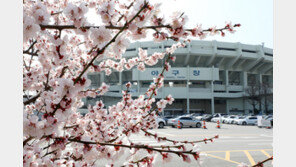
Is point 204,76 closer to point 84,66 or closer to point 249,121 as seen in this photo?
point 249,121

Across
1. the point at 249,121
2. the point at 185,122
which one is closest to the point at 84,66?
the point at 185,122

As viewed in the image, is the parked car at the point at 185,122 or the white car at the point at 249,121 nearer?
the parked car at the point at 185,122

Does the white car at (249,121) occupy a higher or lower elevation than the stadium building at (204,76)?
lower

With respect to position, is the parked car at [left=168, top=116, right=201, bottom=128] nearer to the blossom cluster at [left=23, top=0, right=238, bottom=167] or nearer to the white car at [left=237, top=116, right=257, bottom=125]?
the white car at [left=237, top=116, right=257, bottom=125]

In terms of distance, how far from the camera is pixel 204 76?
40594 millimetres

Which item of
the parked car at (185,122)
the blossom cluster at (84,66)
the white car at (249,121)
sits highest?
the blossom cluster at (84,66)

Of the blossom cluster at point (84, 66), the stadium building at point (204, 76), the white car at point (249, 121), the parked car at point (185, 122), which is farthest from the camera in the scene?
the stadium building at point (204, 76)

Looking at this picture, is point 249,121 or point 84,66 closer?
point 84,66

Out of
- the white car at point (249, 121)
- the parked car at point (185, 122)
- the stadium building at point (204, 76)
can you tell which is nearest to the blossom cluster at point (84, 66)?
the parked car at point (185, 122)

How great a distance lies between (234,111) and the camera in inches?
1748

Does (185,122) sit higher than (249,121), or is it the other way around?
(185,122)

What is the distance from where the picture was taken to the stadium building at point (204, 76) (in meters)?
39.8

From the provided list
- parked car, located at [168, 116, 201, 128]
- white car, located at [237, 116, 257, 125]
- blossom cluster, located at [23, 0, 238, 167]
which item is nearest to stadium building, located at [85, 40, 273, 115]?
white car, located at [237, 116, 257, 125]

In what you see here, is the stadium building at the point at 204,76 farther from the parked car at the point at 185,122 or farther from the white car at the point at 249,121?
the parked car at the point at 185,122
